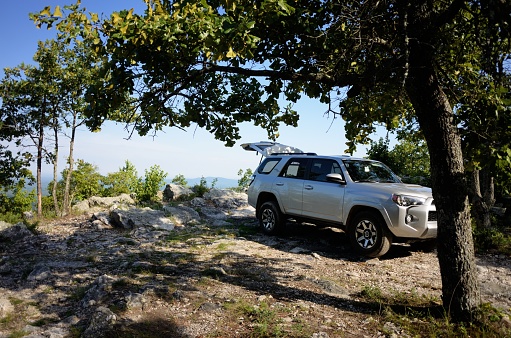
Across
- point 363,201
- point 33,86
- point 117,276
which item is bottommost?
point 117,276

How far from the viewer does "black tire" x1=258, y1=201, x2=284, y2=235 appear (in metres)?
9.63

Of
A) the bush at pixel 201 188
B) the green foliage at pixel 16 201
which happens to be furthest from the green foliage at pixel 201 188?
the green foliage at pixel 16 201

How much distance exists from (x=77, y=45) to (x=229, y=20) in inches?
645

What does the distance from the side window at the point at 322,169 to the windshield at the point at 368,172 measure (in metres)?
0.25

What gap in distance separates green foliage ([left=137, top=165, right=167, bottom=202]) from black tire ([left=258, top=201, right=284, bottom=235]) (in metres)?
8.62

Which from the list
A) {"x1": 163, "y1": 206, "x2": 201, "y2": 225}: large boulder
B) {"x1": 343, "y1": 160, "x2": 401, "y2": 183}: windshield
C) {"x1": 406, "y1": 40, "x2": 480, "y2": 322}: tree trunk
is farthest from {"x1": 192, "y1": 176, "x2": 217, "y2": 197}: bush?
{"x1": 406, "y1": 40, "x2": 480, "y2": 322}: tree trunk

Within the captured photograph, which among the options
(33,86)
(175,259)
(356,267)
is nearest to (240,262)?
(175,259)

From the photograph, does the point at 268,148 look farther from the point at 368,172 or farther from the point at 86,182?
the point at 86,182

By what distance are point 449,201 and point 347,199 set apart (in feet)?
11.3

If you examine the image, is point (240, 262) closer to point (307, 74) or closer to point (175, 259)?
point (175, 259)

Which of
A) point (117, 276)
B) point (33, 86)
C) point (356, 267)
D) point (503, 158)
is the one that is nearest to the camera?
point (503, 158)

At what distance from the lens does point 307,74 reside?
536 cm

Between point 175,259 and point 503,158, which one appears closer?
point 503,158

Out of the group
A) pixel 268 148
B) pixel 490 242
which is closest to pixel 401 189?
pixel 490 242
